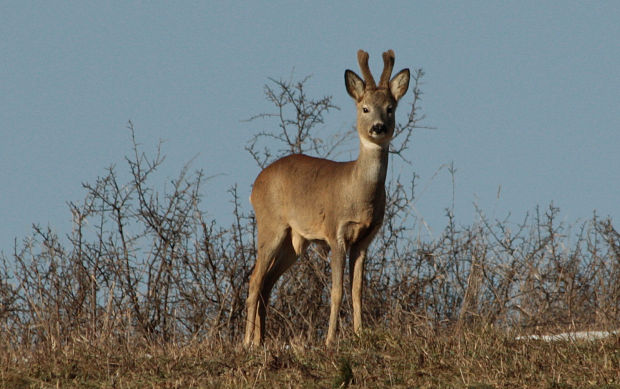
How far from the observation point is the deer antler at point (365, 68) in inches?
370

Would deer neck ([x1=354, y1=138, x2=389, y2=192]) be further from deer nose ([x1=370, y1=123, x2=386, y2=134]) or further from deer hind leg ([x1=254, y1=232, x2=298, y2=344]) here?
deer hind leg ([x1=254, y1=232, x2=298, y2=344])

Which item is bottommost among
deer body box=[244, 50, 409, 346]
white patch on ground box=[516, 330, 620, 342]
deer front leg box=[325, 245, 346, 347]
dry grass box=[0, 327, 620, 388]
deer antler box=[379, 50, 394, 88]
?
dry grass box=[0, 327, 620, 388]

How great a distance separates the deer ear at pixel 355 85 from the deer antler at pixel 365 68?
7 centimetres

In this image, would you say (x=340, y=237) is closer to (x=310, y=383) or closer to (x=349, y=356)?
(x=349, y=356)

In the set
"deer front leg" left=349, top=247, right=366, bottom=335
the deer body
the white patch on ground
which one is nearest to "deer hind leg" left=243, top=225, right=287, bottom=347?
the deer body

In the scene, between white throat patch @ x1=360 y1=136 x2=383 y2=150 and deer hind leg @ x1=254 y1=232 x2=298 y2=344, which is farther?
deer hind leg @ x1=254 y1=232 x2=298 y2=344

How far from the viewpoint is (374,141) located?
9.12 m

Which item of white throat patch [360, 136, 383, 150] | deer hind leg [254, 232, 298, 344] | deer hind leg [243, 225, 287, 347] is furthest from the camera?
deer hind leg [254, 232, 298, 344]

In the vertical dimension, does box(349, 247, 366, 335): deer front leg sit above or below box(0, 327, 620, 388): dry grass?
above

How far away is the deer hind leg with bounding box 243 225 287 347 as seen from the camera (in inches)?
390

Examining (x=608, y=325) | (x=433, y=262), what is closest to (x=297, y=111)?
A: (x=433, y=262)

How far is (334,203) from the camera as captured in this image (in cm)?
922

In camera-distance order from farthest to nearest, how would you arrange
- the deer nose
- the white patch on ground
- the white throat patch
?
the white throat patch, the deer nose, the white patch on ground

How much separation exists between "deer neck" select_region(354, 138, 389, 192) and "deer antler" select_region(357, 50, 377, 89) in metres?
0.61
